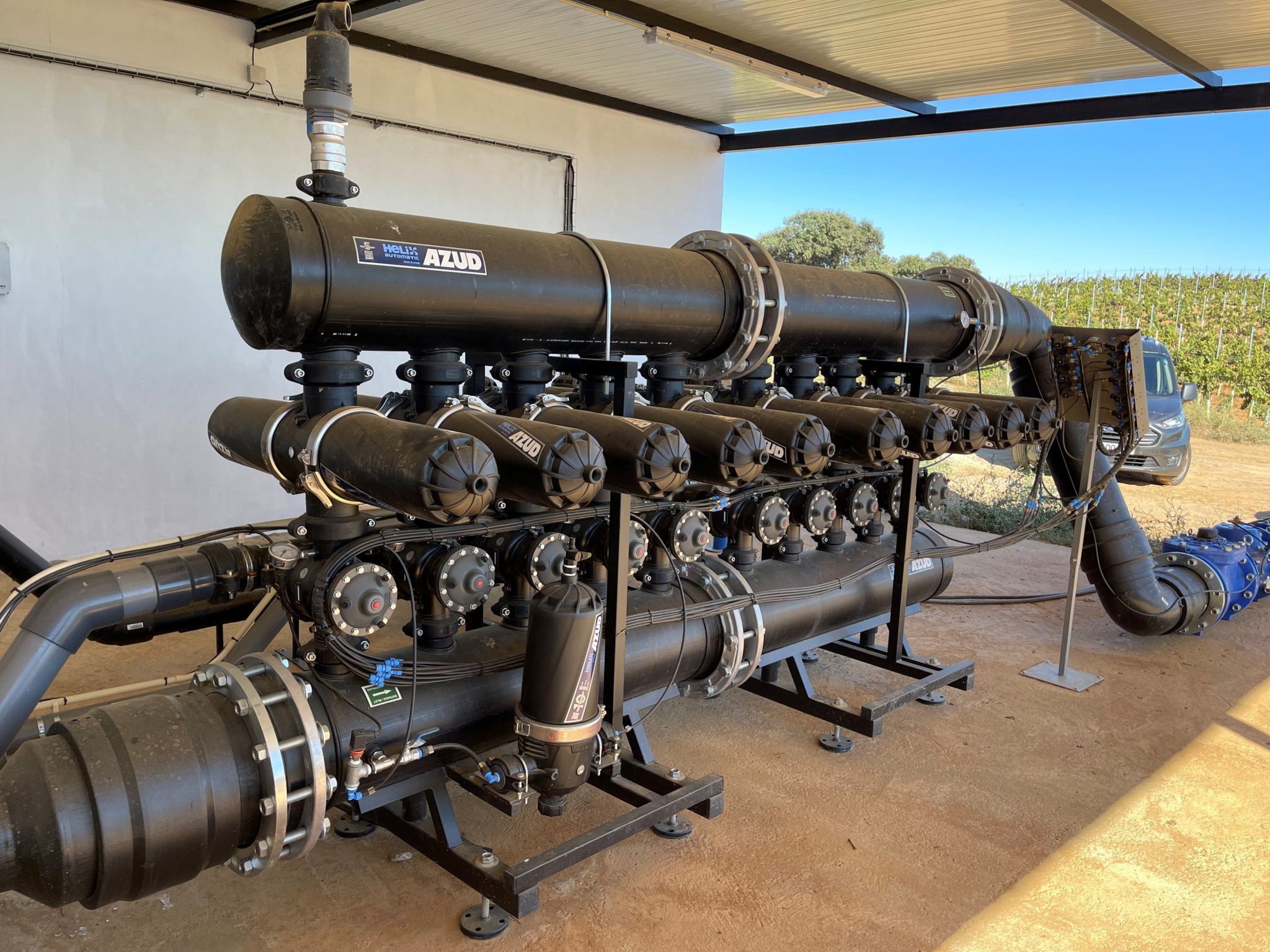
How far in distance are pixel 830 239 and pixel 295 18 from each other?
712 inches

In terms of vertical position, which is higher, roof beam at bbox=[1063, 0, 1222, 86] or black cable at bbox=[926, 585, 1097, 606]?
roof beam at bbox=[1063, 0, 1222, 86]

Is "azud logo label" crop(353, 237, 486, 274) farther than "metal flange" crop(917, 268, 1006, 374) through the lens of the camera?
No

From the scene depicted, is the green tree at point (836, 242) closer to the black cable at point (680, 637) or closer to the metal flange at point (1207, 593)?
the metal flange at point (1207, 593)

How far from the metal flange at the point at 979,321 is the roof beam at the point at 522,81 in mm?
4189

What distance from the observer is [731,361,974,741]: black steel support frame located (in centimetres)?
352

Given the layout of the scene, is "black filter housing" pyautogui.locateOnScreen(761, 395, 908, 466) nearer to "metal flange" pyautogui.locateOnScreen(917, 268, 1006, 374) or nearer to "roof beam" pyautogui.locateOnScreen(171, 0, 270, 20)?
"metal flange" pyautogui.locateOnScreen(917, 268, 1006, 374)

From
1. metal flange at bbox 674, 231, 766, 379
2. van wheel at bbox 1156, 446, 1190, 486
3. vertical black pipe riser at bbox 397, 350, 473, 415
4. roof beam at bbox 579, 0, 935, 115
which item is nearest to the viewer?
vertical black pipe riser at bbox 397, 350, 473, 415

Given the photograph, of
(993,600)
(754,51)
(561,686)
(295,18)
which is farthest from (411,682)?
(754,51)

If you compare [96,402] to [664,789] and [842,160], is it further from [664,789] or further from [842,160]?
[842,160]

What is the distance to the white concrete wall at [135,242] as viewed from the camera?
4.94 meters

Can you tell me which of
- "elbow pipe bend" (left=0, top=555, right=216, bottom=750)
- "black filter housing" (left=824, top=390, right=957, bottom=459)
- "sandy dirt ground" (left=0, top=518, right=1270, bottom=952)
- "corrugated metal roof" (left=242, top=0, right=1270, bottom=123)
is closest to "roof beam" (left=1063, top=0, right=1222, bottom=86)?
"corrugated metal roof" (left=242, top=0, right=1270, bottom=123)

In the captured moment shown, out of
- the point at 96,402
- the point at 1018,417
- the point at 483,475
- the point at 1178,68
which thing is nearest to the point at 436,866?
the point at 483,475

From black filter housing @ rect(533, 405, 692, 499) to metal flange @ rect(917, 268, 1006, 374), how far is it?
2.09 m

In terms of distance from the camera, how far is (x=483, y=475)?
6.40 feet
